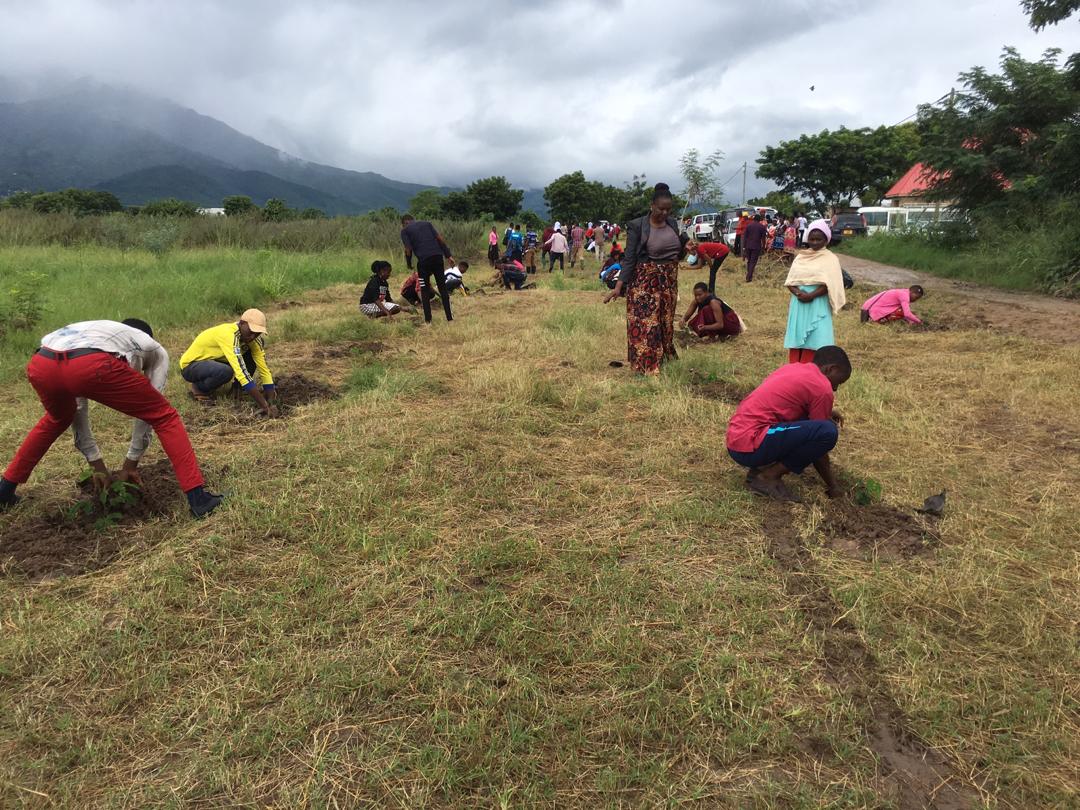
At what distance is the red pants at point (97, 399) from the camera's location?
8.87 feet

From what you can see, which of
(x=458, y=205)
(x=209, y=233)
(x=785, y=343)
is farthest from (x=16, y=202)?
(x=785, y=343)

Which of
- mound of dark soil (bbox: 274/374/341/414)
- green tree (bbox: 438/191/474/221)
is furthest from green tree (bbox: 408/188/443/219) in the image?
mound of dark soil (bbox: 274/374/341/414)

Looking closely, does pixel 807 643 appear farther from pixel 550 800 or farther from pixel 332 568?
pixel 332 568

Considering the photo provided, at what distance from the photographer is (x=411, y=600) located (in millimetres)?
2500

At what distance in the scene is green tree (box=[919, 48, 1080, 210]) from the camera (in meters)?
11.8

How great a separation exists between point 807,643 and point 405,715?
146cm

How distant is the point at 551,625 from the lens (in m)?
2.33

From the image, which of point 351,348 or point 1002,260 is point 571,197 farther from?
point 351,348

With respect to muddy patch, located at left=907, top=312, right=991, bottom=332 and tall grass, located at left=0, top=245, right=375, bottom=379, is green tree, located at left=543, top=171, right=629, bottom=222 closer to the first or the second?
tall grass, located at left=0, top=245, right=375, bottom=379

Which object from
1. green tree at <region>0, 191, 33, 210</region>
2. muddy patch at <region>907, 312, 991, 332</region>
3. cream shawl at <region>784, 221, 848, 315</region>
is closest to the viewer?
cream shawl at <region>784, 221, 848, 315</region>

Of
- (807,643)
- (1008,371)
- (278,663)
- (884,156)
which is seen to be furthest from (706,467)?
(884,156)

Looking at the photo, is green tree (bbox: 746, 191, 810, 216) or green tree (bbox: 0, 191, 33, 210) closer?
green tree (bbox: 0, 191, 33, 210)

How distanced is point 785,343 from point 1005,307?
295 inches

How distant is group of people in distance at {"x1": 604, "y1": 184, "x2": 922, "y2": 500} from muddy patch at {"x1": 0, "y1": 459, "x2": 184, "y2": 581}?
3.15m
